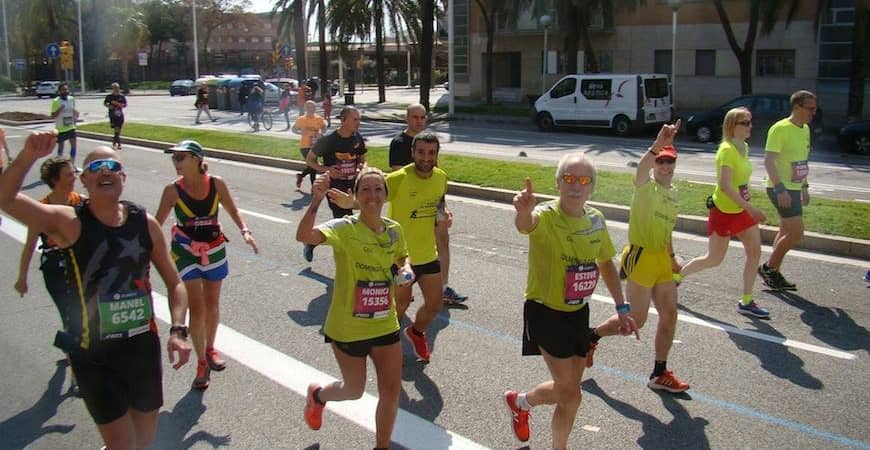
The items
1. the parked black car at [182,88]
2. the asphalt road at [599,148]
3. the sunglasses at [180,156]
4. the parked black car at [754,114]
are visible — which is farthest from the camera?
the parked black car at [182,88]

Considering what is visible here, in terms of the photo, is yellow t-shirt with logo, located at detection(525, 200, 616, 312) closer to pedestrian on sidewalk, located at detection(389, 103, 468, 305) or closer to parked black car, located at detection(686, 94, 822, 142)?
pedestrian on sidewalk, located at detection(389, 103, 468, 305)

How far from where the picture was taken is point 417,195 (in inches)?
229

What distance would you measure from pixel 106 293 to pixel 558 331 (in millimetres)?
2192

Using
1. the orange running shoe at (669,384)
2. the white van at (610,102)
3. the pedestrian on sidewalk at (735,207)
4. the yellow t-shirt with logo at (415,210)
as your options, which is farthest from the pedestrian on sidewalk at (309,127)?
the white van at (610,102)

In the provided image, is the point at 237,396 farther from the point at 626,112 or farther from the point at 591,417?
the point at 626,112

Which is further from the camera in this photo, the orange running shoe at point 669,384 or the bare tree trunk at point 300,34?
the bare tree trunk at point 300,34

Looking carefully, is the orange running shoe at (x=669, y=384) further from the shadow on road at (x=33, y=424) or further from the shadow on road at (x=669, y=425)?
the shadow on road at (x=33, y=424)

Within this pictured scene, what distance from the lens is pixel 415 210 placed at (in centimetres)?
583

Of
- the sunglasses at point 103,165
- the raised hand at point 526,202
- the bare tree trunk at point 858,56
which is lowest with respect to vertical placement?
the raised hand at point 526,202

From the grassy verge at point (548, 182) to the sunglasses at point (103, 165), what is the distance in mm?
8348

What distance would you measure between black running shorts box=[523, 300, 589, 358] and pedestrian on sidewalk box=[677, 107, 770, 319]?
2.44 m

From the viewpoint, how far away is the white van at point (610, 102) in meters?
24.7

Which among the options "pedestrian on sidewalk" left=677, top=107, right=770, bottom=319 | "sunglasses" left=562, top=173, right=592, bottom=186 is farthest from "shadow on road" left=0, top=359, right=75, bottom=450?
"pedestrian on sidewalk" left=677, top=107, right=770, bottom=319

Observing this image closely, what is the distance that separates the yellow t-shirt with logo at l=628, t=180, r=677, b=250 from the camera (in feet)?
16.4
